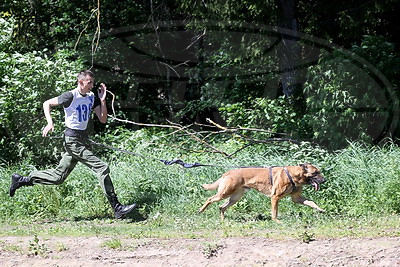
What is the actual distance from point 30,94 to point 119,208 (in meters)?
4.50

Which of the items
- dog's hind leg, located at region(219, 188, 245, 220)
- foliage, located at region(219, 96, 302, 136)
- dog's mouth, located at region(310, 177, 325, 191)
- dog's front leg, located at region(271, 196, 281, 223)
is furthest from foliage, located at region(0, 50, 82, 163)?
dog's mouth, located at region(310, 177, 325, 191)

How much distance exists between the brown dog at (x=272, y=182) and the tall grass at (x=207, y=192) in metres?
0.27

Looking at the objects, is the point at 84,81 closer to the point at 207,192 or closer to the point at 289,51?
the point at 207,192

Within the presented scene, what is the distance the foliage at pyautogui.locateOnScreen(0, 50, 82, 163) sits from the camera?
12.6 m

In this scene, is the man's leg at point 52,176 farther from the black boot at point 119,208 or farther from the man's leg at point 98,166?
the black boot at point 119,208

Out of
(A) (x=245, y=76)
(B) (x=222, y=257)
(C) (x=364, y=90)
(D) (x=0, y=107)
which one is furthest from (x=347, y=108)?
(D) (x=0, y=107)

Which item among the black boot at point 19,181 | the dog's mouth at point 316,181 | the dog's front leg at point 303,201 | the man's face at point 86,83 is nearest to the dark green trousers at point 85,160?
the black boot at point 19,181

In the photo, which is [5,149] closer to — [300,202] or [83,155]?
[83,155]

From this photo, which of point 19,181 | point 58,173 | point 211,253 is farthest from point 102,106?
point 211,253

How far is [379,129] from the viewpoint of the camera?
Result: 39.1 ft

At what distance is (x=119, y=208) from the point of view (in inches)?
363

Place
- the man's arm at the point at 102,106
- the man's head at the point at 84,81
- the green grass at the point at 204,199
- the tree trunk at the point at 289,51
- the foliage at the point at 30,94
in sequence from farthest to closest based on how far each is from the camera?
the tree trunk at the point at 289,51
the foliage at the point at 30,94
the man's arm at the point at 102,106
the man's head at the point at 84,81
the green grass at the point at 204,199

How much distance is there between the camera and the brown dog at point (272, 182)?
8789 mm

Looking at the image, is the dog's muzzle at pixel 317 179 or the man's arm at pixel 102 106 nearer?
the dog's muzzle at pixel 317 179
